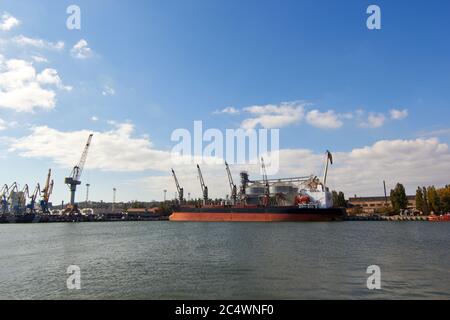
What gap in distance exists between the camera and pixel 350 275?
23.9m

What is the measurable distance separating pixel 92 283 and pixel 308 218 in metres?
102

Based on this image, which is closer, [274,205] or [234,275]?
[234,275]

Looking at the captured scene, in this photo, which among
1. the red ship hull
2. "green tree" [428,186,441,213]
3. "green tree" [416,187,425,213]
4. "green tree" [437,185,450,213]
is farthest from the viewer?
"green tree" [416,187,425,213]

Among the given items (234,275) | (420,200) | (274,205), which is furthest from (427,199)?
(234,275)

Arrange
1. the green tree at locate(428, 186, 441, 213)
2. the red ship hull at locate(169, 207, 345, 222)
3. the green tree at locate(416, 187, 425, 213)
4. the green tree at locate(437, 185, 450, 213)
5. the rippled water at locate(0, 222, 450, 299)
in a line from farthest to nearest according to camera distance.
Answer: the green tree at locate(416, 187, 425, 213) → the green tree at locate(428, 186, 441, 213) → the green tree at locate(437, 185, 450, 213) → the red ship hull at locate(169, 207, 345, 222) → the rippled water at locate(0, 222, 450, 299)

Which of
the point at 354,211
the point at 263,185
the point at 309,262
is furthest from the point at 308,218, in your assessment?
the point at 309,262

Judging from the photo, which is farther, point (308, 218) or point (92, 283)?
point (308, 218)

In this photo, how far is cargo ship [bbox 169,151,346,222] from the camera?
387 ft

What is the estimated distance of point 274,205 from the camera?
135 m

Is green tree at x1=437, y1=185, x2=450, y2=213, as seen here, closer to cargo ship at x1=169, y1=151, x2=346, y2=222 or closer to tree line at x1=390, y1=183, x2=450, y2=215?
tree line at x1=390, y1=183, x2=450, y2=215

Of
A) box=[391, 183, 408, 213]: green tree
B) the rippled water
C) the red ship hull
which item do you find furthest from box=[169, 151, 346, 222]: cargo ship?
the rippled water

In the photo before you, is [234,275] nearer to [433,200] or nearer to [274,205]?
[274,205]
